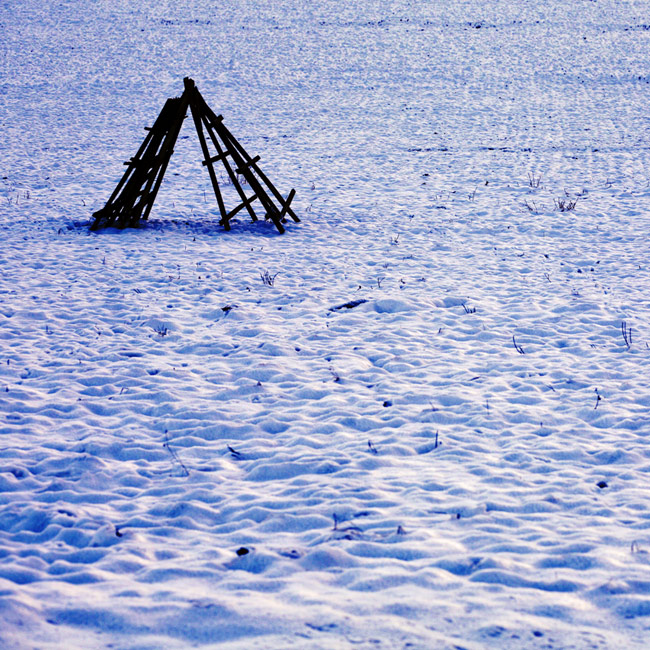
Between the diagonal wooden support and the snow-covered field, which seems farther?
the diagonal wooden support

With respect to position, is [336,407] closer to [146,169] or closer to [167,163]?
[167,163]

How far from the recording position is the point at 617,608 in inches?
129

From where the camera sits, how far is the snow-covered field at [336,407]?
11.0 ft

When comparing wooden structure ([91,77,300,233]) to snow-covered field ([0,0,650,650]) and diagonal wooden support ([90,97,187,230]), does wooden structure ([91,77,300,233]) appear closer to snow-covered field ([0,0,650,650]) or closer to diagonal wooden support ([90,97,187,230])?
diagonal wooden support ([90,97,187,230])

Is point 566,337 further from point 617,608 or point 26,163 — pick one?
point 26,163

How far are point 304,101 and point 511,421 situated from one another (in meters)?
20.9

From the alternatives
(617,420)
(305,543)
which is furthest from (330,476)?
(617,420)

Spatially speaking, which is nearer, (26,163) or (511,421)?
(511,421)

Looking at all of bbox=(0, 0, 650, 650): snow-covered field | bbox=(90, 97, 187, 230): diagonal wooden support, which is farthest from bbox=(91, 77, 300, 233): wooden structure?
bbox=(0, 0, 650, 650): snow-covered field

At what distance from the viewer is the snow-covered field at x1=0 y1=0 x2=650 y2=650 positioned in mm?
3367

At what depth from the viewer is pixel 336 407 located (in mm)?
5801

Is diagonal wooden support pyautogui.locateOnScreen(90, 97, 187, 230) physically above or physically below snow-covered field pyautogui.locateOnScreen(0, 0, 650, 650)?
above

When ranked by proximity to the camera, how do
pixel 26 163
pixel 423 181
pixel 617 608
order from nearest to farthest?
1. pixel 617 608
2. pixel 423 181
3. pixel 26 163

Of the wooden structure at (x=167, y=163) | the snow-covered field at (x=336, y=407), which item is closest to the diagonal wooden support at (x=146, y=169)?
the wooden structure at (x=167, y=163)
